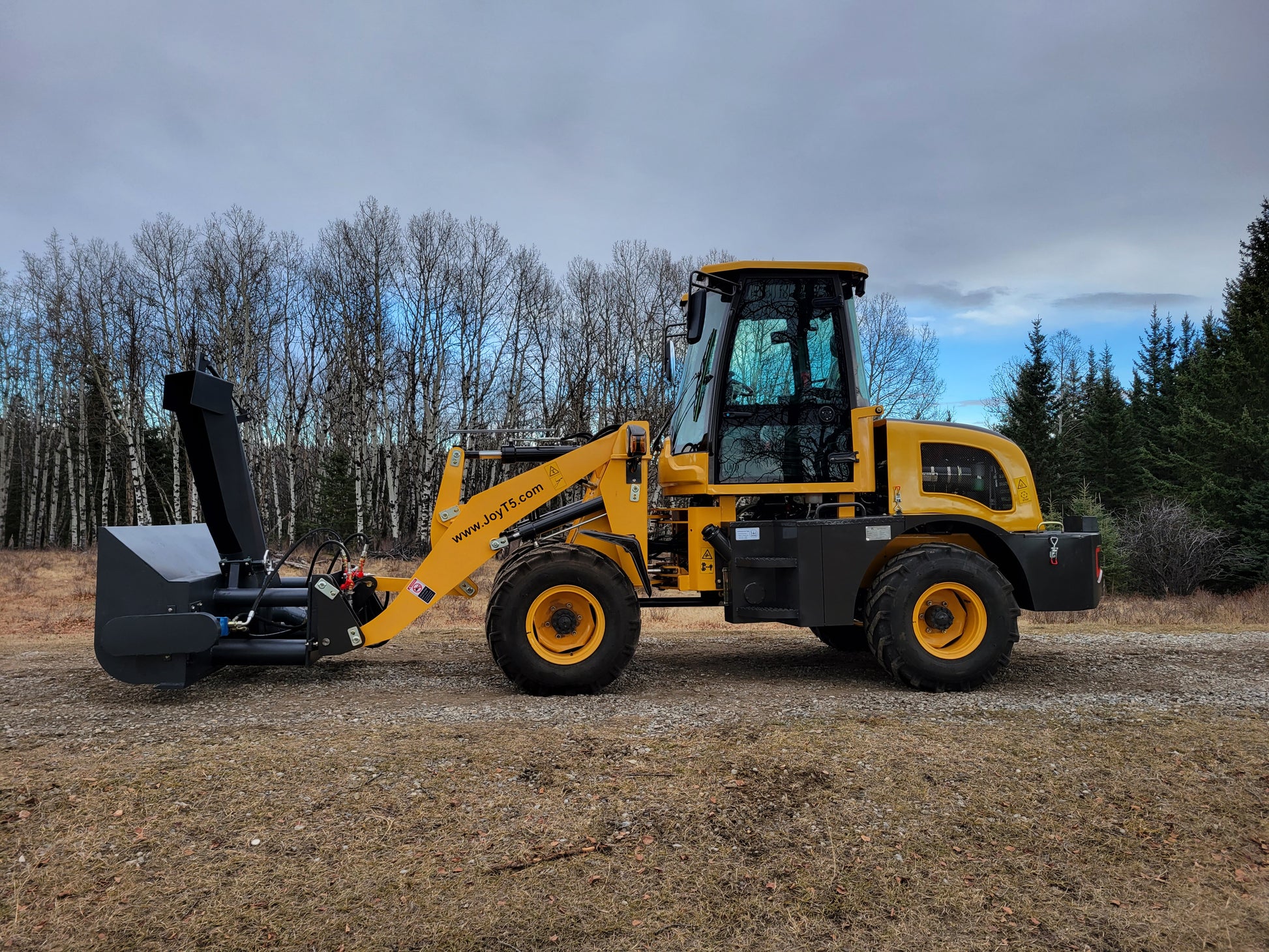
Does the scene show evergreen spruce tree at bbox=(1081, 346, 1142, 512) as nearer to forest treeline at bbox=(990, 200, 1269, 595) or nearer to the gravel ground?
forest treeline at bbox=(990, 200, 1269, 595)

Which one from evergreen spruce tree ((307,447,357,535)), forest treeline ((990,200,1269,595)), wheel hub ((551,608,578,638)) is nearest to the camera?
wheel hub ((551,608,578,638))

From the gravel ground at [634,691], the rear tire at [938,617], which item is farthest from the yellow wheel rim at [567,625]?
the rear tire at [938,617]

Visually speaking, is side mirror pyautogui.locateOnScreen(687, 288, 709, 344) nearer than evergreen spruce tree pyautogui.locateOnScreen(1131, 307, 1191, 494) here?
Yes

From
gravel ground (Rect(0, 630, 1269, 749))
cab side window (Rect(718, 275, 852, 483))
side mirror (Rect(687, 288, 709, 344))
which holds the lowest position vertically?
gravel ground (Rect(0, 630, 1269, 749))

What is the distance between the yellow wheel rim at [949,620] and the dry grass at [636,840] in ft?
4.23

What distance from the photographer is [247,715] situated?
5.24 metres

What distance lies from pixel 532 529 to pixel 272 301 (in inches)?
1035

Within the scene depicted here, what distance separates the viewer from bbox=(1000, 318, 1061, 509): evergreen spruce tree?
32.5 metres

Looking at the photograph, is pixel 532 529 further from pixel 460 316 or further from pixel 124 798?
pixel 460 316

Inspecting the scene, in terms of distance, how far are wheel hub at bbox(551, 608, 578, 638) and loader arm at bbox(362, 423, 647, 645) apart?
0.74 metres

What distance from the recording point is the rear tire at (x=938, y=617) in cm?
593

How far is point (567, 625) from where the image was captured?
5.98m

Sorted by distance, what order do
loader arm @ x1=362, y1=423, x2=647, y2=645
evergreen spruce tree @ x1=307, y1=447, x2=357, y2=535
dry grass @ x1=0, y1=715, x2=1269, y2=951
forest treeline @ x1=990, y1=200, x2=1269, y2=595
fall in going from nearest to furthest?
dry grass @ x1=0, y1=715, x2=1269, y2=951 < loader arm @ x1=362, y1=423, x2=647, y2=645 < forest treeline @ x1=990, y1=200, x2=1269, y2=595 < evergreen spruce tree @ x1=307, y1=447, x2=357, y2=535

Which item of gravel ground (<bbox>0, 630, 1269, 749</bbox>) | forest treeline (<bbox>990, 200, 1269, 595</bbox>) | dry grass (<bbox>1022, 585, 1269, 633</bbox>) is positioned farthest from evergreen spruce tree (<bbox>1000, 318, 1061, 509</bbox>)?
gravel ground (<bbox>0, 630, 1269, 749</bbox>)
